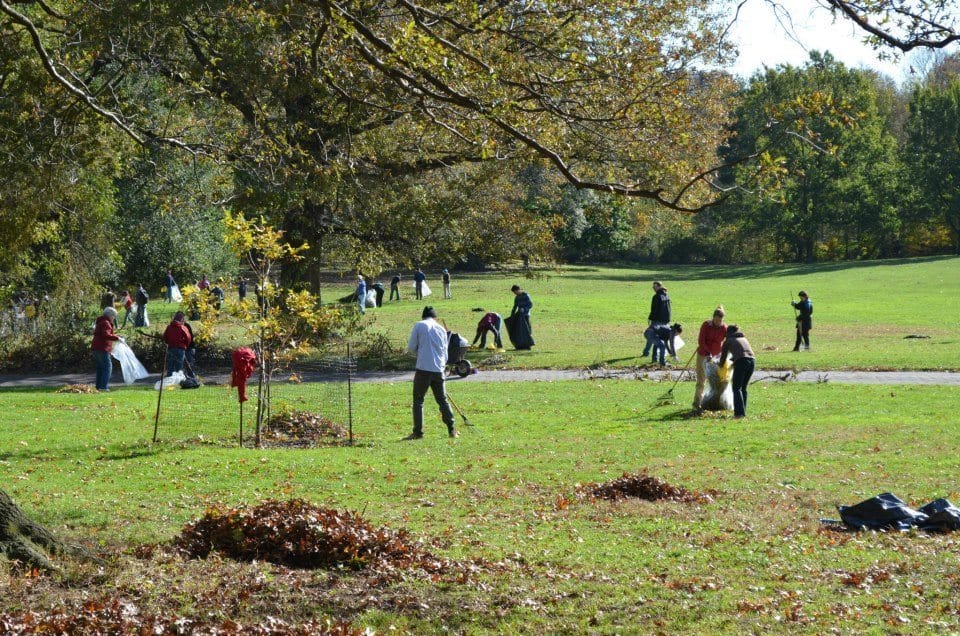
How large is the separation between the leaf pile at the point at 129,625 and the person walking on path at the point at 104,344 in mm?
15238

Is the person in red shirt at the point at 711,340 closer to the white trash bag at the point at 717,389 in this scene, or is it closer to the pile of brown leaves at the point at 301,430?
the white trash bag at the point at 717,389

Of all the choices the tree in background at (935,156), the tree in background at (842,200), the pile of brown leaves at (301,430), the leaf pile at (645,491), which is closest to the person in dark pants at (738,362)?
the leaf pile at (645,491)

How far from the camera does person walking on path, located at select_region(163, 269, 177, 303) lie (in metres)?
45.7

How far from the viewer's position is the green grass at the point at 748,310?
27422 mm

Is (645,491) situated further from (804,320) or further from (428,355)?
(804,320)

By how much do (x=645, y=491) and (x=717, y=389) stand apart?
23.7 ft

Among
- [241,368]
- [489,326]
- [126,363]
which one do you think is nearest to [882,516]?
[241,368]

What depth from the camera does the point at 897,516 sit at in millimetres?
9469

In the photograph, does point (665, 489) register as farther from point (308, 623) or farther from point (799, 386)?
point (799, 386)

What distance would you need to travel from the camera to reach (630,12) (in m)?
21.5

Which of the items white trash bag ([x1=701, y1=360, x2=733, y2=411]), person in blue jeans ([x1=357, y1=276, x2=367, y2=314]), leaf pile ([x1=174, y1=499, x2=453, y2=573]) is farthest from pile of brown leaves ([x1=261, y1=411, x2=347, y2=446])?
person in blue jeans ([x1=357, y1=276, x2=367, y2=314])

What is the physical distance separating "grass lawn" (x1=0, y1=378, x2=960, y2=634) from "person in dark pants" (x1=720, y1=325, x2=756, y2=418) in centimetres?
33

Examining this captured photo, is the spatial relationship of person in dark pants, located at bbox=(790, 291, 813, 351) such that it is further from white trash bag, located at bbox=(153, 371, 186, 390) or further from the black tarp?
the black tarp

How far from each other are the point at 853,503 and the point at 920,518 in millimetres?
1204
